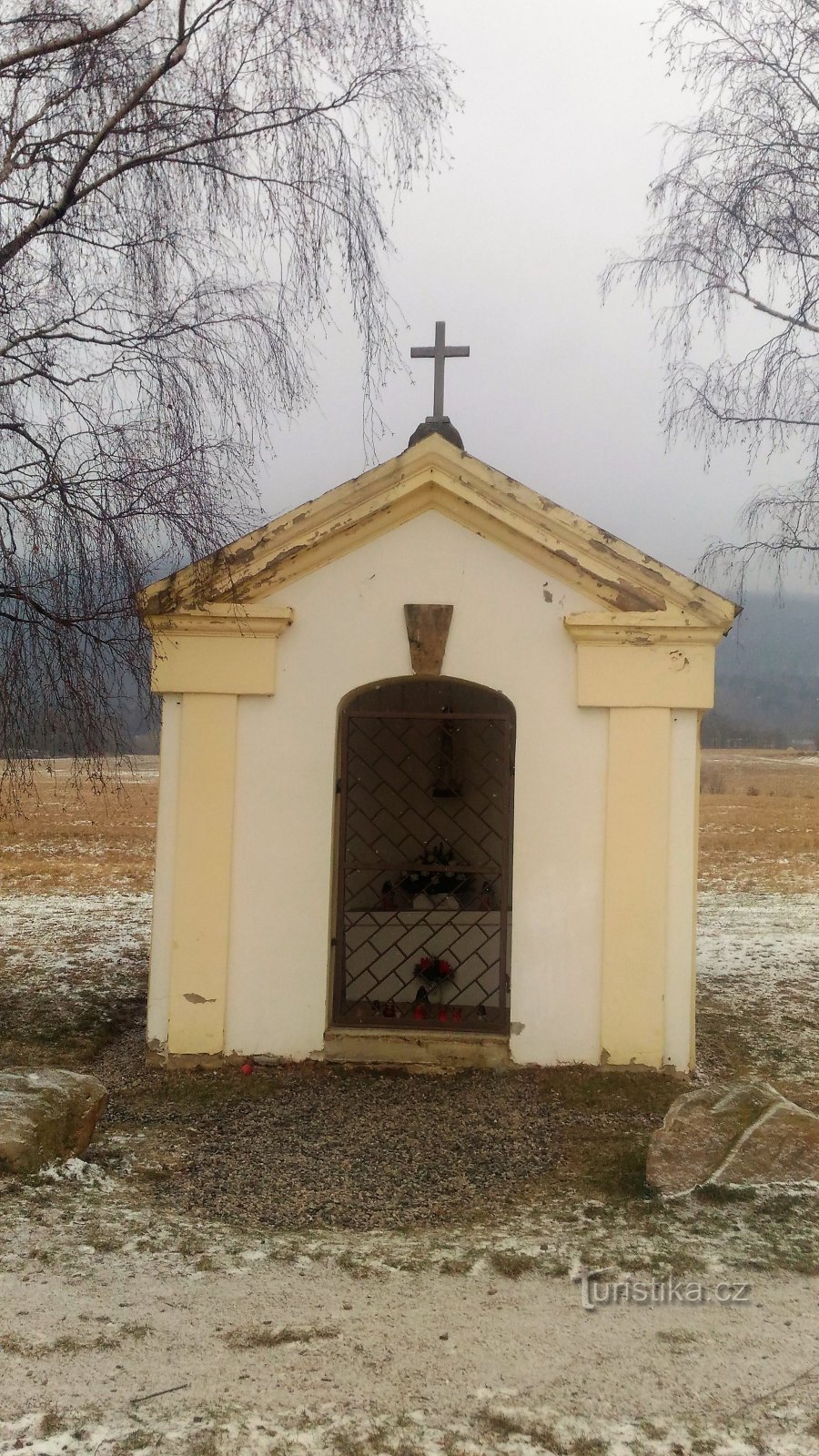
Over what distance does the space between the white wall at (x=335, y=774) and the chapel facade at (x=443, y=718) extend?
0.01 meters

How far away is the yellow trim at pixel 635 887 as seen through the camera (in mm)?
6469

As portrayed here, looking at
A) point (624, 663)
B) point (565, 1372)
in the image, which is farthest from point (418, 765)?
point (565, 1372)

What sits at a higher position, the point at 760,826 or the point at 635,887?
the point at 635,887

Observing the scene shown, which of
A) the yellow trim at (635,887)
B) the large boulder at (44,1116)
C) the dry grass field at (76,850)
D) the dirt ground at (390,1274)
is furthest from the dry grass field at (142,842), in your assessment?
the yellow trim at (635,887)

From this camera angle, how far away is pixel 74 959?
10320 millimetres

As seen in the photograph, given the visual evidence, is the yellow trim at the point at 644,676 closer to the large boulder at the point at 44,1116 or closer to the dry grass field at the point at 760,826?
the large boulder at the point at 44,1116

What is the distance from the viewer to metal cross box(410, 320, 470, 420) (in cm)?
759

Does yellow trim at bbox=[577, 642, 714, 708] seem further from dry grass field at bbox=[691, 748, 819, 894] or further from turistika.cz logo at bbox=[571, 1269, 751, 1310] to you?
dry grass field at bbox=[691, 748, 819, 894]

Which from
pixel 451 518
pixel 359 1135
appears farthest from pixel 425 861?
pixel 359 1135

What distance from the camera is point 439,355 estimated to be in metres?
7.62

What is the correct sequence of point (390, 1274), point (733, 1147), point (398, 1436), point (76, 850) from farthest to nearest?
point (76, 850)
point (733, 1147)
point (390, 1274)
point (398, 1436)

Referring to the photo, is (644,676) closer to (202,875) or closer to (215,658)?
(215,658)

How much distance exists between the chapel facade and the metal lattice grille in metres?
0.11

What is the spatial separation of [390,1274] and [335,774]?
3.19 m
